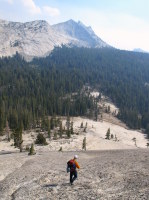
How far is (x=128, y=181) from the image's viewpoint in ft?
94.7

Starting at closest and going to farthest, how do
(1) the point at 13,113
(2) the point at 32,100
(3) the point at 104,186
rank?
(3) the point at 104,186 < (1) the point at 13,113 < (2) the point at 32,100

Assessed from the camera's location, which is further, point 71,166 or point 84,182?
point 84,182

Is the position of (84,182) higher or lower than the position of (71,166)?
lower

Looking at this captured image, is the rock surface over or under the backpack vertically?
under

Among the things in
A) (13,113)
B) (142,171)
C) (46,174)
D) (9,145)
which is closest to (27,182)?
(46,174)

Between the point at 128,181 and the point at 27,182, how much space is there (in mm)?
12747

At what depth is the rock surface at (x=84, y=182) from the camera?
85.3 ft

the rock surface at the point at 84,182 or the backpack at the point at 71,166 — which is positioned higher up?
the backpack at the point at 71,166

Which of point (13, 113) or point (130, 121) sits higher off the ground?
point (13, 113)

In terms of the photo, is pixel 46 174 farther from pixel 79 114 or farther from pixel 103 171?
pixel 79 114

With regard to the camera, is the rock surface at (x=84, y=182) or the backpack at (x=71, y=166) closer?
the rock surface at (x=84, y=182)

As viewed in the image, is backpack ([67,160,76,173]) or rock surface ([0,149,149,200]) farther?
backpack ([67,160,76,173])

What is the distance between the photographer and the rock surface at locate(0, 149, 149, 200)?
85.3 feet

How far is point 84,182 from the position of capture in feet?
97.8
